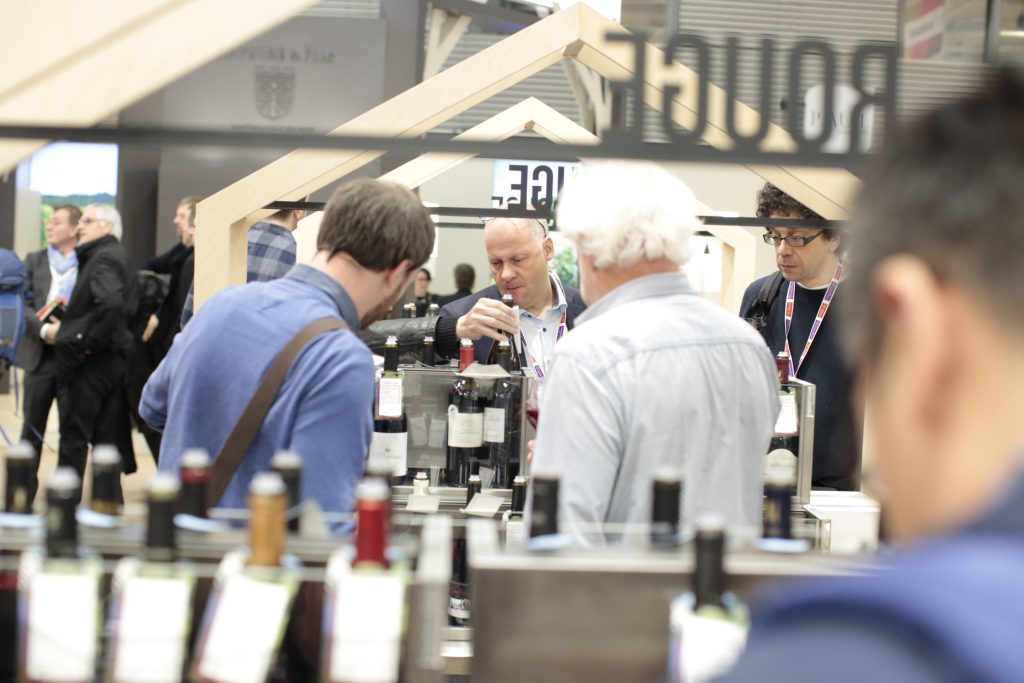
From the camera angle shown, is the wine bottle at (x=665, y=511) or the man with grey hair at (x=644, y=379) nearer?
the wine bottle at (x=665, y=511)

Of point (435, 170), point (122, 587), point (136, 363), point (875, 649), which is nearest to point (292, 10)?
point (122, 587)

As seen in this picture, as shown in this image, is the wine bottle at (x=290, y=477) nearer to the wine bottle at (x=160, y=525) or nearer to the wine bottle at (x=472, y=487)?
the wine bottle at (x=160, y=525)

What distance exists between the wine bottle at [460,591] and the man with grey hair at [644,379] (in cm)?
103

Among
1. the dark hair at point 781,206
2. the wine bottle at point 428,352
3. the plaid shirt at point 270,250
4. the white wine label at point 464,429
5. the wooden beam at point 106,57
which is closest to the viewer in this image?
the wooden beam at point 106,57

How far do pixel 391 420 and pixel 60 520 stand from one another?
209 centimetres

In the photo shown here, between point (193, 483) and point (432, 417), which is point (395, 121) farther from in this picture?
point (193, 483)

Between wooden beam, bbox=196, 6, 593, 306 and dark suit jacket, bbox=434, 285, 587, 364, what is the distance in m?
0.66

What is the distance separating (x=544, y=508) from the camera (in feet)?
4.84

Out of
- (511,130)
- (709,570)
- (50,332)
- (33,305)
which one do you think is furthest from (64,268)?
(709,570)

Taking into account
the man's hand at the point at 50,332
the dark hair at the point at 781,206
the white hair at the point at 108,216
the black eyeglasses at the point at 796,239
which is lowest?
the man's hand at the point at 50,332

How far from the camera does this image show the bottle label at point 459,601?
120 inches

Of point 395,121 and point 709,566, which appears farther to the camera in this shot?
point 395,121

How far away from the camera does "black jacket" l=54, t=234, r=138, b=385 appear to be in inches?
253

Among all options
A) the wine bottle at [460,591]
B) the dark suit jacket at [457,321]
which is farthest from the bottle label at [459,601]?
the dark suit jacket at [457,321]
